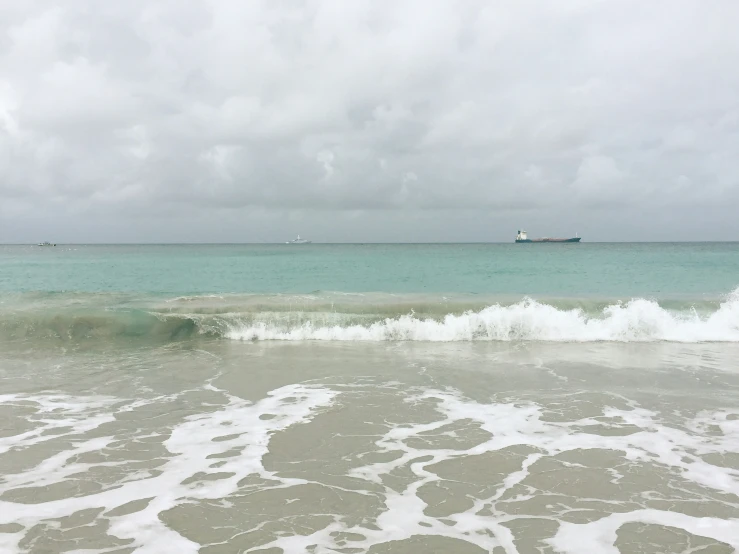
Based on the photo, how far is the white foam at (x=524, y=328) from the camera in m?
16.6

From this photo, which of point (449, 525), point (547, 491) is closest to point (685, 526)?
point (547, 491)

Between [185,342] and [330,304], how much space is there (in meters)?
6.91

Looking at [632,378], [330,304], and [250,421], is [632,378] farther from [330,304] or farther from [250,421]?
[330,304]

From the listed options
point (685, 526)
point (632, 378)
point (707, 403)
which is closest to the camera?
point (685, 526)

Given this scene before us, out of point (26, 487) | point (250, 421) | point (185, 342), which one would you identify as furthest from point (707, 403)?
point (185, 342)

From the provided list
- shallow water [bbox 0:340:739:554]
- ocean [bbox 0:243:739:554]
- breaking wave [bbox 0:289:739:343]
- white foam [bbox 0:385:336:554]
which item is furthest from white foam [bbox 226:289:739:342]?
white foam [bbox 0:385:336:554]

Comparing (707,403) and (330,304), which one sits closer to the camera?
(707,403)

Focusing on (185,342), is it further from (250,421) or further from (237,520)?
(237,520)

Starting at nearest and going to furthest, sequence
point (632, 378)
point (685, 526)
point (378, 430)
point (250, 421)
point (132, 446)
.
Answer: point (685, 526) < point (132, 446) < point (378, 430) < point (250, 421) < point (632, 378)

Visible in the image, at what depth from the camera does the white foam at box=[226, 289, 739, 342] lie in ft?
54.4

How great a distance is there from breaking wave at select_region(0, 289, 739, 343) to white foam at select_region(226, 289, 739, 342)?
30 mm

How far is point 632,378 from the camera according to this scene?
1063 centimetres

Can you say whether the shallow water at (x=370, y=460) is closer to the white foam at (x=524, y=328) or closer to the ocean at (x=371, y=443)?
the ocean at (x=371, y=443)

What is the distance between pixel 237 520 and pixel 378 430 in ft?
9.42
